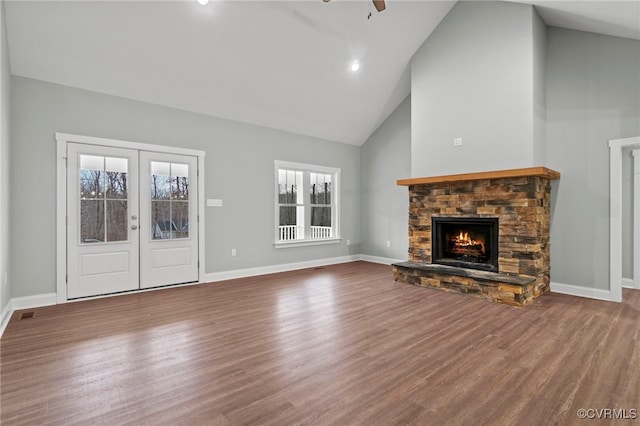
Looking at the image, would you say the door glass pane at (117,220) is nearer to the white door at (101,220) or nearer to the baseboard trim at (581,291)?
the white door at (101,220)

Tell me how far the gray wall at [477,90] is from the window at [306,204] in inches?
91.0

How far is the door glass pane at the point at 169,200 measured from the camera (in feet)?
16.0

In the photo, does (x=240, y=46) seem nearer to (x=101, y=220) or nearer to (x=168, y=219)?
(x=168, y=219)

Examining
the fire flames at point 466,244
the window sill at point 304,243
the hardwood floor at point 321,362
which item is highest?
the fire flames at point 466,244

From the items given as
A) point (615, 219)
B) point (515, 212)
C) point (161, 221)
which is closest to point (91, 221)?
point (161, 221)

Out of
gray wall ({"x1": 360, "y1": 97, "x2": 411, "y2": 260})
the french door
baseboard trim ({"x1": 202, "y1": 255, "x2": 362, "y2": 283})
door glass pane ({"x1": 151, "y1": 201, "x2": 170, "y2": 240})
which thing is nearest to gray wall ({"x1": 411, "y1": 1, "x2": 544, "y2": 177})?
gray wall ({"x1": 360, "y1": 97, "x2": 411, "y2": 260})

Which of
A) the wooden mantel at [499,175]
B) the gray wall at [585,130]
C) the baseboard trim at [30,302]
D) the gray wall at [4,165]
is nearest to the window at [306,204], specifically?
the wooden mantel at [499,175]

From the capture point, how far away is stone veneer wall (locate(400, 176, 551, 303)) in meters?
4.14

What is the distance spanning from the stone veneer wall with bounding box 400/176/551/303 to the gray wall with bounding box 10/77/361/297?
292cm

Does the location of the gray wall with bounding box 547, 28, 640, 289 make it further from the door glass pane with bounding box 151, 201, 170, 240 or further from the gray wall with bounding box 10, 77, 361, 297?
the door glass pane with bounding box 151, 201, 170, 240

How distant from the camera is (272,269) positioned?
616 centimetres

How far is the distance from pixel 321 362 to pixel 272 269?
12.5 feet

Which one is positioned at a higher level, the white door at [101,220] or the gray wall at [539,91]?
the gray wall at [539,91]

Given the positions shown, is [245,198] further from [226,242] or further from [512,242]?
[512,242]
